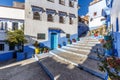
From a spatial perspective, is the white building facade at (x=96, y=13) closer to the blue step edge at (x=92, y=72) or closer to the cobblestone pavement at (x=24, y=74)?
the cobblestone pavement at (x=24, y=74)

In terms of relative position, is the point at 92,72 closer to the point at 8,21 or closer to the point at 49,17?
the point at 8,21

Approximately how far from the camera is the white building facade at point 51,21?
54.0ft

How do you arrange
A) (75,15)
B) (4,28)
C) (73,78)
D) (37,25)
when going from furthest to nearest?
(75,15) → (37,25) → (4,28) → (73,78)

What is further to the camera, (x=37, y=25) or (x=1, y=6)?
(x=37, y=25)

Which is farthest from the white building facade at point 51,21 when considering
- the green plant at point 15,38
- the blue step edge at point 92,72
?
the blue step edge at point 92,72

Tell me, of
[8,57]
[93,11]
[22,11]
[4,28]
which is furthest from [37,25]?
[93,11]

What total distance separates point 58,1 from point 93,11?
8527 mm

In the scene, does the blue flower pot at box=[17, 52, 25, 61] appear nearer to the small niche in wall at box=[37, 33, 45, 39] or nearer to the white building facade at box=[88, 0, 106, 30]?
the small niche in wall at box=[37, 33, 45, 39]

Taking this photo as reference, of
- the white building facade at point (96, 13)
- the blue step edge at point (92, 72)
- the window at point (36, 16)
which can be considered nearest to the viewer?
the blue step edge at point (92, 72)

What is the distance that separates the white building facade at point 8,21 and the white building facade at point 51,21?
0.99 m

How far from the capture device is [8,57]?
16.0 metres

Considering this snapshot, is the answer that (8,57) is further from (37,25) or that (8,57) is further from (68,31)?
(68,31)

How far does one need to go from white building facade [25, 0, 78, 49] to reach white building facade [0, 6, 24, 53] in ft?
3.25

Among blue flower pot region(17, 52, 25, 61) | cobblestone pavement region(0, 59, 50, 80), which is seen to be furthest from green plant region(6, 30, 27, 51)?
cobblestone pavement region(0, 59, 50, 80)
